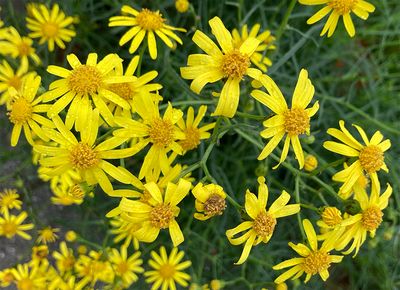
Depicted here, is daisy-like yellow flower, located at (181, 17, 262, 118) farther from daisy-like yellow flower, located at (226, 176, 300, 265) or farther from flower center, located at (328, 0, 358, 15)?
flower center, located at (328, 0, 358, 15)

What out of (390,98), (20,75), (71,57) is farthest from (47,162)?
(390,98)

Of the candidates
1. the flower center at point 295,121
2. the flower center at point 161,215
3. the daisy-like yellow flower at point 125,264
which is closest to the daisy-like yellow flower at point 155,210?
the flower center at point 161,215

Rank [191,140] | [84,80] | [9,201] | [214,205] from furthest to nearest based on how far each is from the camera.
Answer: [9,201], [191,140], [84,80], [214,205]

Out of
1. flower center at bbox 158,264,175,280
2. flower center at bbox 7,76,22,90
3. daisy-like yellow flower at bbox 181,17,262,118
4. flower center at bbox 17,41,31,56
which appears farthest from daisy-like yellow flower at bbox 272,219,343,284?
flower center at bbox 17,41,31,56

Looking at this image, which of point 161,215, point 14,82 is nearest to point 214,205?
point 161,215

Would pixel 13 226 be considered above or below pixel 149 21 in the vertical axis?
below

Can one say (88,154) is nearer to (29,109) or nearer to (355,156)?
(29,109)
